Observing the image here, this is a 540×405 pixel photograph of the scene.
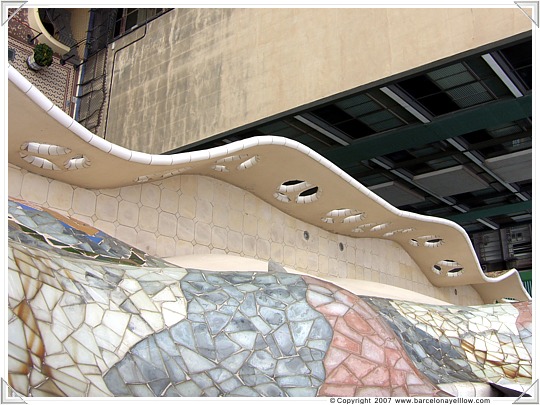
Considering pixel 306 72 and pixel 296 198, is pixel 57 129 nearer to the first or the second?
pixel 296 198

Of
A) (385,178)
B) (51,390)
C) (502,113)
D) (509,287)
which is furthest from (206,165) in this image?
(509,287)

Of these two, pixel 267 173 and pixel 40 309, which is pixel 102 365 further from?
pixel 267 173

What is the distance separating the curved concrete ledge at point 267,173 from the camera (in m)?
4.98

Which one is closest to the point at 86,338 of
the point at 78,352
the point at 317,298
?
the point at 78,352

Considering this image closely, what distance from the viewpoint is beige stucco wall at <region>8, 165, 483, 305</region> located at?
19.5 feet

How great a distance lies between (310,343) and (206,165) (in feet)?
12.1

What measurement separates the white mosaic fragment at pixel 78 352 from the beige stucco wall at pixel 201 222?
9.76ft

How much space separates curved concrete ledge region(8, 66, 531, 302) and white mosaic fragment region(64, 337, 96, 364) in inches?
90.6

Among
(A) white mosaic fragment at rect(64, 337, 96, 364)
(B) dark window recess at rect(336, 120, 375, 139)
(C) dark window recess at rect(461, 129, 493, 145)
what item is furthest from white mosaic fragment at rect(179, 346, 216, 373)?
(C) dark window recess at rect(461, 129, 493, 145)

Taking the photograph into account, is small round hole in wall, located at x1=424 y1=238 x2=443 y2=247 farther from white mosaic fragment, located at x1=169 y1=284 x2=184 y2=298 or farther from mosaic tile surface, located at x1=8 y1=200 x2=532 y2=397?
white mosaic fragment, located at x1=169 y1=284 x2=184 y2=298

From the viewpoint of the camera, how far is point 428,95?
33.1 ft

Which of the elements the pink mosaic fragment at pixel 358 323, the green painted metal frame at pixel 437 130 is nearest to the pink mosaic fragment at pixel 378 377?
the pink mosaic fragment at pixel 358 323

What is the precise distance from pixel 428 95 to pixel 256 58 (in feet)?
11.4

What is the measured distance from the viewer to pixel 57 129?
496cm
